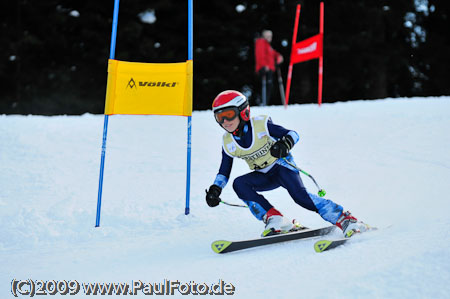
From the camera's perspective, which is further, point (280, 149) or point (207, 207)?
point (207, 207)

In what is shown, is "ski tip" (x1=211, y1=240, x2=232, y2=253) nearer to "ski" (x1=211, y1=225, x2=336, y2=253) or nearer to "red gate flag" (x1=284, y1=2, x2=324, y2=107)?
"ski" (x1=211, y1=225, x2=336, y2=253)

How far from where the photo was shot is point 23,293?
267cm

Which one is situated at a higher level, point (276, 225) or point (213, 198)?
point (213, 198)

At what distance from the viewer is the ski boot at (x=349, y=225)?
3.37m

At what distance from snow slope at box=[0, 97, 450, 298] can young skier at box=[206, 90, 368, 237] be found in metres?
0.37

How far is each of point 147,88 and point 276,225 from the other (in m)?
1.87

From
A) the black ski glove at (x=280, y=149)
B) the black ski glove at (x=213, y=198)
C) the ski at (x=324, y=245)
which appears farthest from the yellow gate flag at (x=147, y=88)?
the ski at (x=324, y=245)

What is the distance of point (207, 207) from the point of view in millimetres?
4977

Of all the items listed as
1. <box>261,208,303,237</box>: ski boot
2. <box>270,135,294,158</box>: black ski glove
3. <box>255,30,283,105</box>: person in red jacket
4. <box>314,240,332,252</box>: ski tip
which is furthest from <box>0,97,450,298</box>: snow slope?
<box>255,30,283,105</box>: person in red jacket

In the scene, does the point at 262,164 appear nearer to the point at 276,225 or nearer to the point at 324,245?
the point at 276,225

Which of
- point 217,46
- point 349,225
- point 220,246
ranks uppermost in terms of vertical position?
point 217,46

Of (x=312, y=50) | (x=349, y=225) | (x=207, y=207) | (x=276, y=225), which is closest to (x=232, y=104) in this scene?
(x=276, y=225)

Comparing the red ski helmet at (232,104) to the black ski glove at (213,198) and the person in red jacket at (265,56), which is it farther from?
the person in red jacket at (265,56)

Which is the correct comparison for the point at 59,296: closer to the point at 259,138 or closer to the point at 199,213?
the point at 259,138
